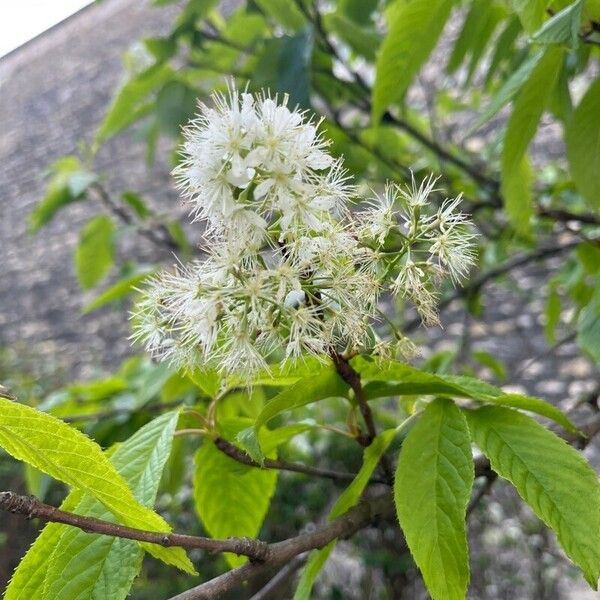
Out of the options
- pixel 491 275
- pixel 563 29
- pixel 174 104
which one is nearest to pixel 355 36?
pixel 174 104

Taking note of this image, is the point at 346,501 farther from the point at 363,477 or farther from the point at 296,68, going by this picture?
the point at 296,68

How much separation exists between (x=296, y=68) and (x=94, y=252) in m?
0.85

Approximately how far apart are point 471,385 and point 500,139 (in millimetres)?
356

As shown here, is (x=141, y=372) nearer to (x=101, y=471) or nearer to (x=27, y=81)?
(x=101, y=471)

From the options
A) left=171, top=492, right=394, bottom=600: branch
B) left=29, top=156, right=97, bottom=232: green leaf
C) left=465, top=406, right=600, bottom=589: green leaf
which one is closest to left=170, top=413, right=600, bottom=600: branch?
left=171, top=492, right=394, bottom=600: branch

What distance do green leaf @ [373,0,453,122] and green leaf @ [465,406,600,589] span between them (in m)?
0.40

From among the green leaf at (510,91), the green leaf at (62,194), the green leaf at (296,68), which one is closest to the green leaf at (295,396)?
the green leaf at (510,91)

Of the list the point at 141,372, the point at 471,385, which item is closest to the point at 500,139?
the point at 471,385

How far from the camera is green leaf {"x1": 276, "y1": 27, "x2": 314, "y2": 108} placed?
101 cm

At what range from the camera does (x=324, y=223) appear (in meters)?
0.45

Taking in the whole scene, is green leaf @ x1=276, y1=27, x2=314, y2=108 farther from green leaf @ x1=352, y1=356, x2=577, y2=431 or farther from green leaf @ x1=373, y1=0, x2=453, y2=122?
green leaf @ x1=352, y1=356, x2=577, y2=431

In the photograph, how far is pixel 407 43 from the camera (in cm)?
74

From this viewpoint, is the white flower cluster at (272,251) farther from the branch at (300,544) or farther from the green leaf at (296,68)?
the green leaf at (296,68)

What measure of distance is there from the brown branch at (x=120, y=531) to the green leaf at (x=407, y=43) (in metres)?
0.52
